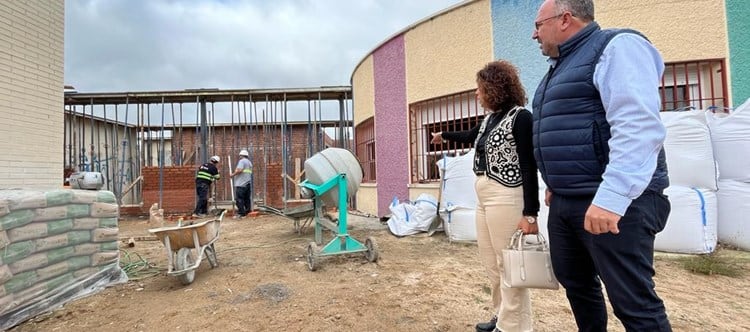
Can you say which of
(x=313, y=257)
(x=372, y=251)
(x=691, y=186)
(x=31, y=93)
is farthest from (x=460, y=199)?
(x=31, y=93)

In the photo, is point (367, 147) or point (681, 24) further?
point (367, 147)

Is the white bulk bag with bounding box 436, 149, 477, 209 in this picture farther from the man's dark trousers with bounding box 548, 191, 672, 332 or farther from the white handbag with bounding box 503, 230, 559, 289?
the man's dark trousers with bounding box 548, 191, 672, 332

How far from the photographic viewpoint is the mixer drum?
4.23 meters

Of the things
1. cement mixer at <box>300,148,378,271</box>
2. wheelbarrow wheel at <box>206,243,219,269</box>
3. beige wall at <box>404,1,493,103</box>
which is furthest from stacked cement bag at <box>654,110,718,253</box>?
wheelbarrow wheel at <box>206,243,219,269</box>

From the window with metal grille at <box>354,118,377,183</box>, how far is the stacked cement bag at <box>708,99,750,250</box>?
18.1 feet

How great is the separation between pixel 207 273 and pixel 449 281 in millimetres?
2571

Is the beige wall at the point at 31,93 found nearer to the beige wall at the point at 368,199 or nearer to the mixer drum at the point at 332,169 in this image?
the mixer drum at the point at 332,169

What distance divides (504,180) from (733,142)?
146 inches

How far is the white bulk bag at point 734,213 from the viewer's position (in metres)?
3.70

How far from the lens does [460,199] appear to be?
4.74 metres

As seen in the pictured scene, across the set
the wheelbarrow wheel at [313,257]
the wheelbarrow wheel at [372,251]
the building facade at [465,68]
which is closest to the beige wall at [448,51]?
the building facade at [465,68]

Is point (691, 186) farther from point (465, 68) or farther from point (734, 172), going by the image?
point (465, 68)

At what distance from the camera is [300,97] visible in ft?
35.0

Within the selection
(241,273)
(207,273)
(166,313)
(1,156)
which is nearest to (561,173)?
(166,313)
